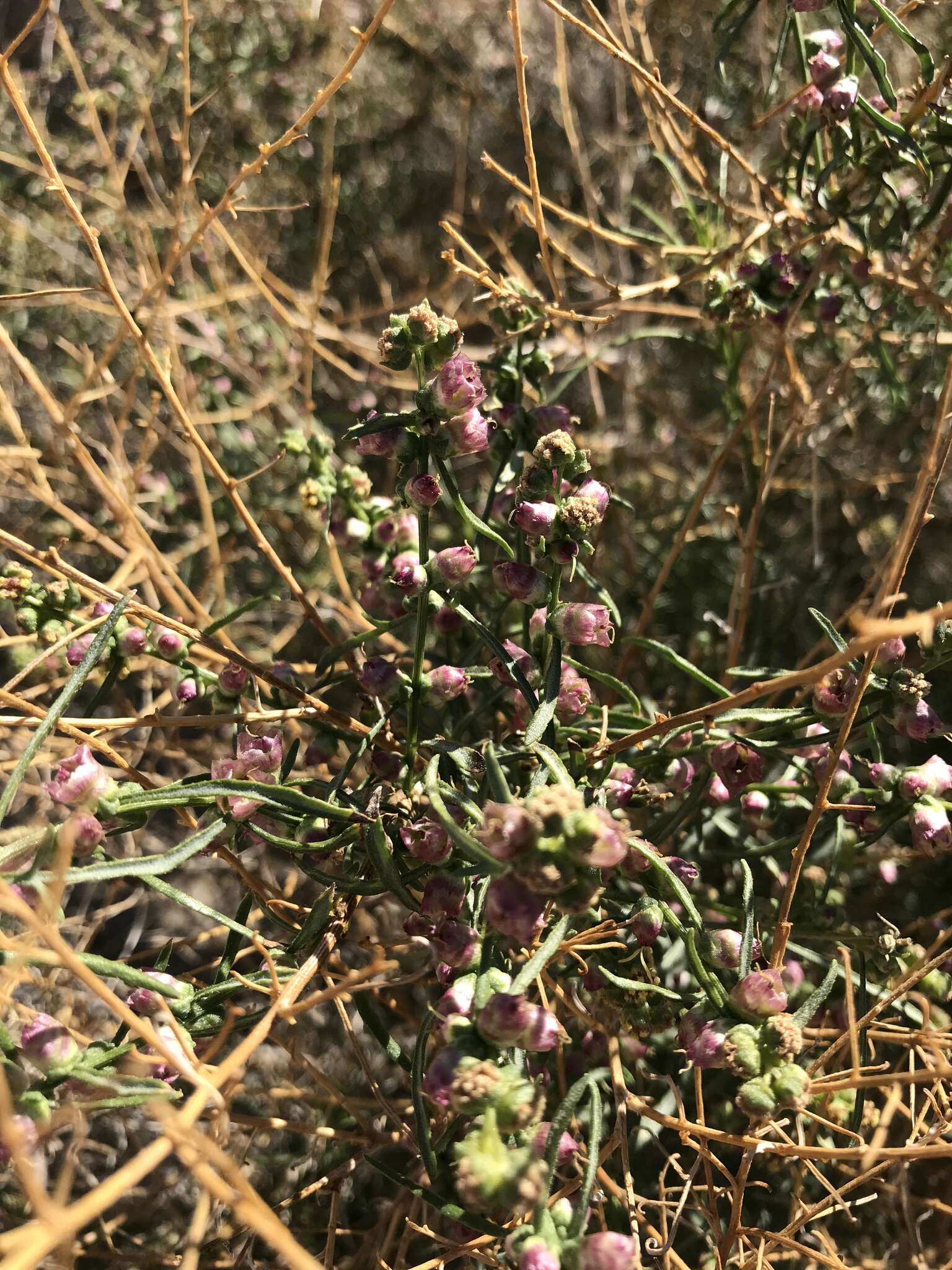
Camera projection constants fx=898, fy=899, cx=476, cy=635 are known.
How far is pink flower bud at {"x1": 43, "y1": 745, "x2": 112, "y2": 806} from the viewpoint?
89 centimetres

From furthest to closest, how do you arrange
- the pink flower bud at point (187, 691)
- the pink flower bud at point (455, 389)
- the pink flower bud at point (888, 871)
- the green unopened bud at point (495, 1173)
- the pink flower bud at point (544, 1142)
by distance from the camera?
the pink flower bud at point (888, 871), the pink flower bud at point (187, 691), the pink flower bud at point (455, 389), the pink flower bud at point (544, 1142), the green unopened bud at point (495, 1173)

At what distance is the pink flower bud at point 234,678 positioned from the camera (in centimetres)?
116

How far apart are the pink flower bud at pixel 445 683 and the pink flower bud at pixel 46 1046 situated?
0.51 meters

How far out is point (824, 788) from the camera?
3.16ft

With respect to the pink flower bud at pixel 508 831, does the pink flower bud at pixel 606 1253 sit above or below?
below

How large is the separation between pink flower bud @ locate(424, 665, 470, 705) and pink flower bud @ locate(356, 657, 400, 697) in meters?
0.09

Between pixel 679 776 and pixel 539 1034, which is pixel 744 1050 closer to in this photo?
pixel 539 1034

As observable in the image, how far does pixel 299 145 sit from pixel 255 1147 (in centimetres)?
258

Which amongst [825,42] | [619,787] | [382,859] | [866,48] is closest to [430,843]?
[382,859]

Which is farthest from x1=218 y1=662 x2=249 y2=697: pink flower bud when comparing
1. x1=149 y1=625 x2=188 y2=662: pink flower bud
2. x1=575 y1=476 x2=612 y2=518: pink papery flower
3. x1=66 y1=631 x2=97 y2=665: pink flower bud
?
x1=575 y1=476 x2=612 y2=518: pink papery flower

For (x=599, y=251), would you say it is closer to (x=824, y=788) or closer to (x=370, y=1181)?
(x=824, y=788)

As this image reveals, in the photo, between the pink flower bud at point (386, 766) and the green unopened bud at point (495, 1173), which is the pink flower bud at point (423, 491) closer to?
the pink flower bud at point (386, 766)

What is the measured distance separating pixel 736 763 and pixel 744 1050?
14.5 inches

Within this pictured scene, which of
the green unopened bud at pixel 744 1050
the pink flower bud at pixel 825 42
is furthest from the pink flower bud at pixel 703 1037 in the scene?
the pink flower bud at pixel 825 42
